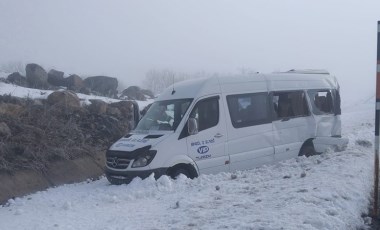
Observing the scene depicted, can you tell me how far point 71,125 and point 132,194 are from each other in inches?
229

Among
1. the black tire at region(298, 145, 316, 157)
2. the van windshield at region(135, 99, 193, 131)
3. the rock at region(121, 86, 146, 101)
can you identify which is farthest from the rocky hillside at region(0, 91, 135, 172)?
the rock at region(121, 86, 146, 101)

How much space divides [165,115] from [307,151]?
438 centimetres

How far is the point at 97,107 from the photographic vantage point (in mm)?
16203

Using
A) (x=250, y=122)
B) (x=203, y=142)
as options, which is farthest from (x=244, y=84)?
(x=203, y=142)

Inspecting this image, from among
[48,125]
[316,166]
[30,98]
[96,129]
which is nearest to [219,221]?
[316,166]

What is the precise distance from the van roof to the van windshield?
0.21 metres

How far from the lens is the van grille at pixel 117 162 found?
30.4ft

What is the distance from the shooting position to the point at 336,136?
43.5 feet

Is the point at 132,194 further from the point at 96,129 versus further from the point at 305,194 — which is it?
the point at 96,129

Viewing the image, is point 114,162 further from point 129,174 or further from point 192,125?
point 192,125

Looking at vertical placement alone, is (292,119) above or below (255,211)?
above

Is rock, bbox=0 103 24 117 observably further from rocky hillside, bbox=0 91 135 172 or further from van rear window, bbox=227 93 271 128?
van rear window, bbox=227 93 271 128

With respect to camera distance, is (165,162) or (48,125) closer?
(165,162)

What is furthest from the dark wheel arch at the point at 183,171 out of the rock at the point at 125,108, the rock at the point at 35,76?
the rock at the point at 35,76
